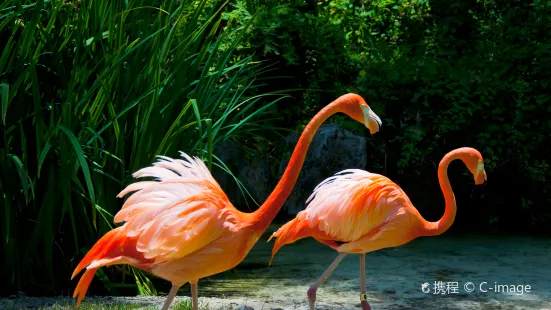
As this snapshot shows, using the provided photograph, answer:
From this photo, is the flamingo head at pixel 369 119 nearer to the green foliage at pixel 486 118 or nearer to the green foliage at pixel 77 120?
the green foliage at pixel 77 120

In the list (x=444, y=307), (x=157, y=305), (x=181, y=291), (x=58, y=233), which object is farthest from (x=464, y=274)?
(x=58, y=233)

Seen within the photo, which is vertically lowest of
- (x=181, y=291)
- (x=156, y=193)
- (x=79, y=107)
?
(x=181, y=291)

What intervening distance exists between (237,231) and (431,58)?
5.84m

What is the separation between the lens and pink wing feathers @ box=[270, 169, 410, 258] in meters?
4.25

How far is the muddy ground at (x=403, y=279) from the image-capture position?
4.76 m

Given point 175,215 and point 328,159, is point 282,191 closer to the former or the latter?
point 175,215

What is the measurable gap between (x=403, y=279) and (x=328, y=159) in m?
2.40

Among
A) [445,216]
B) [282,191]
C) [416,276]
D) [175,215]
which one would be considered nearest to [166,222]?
[175,215]

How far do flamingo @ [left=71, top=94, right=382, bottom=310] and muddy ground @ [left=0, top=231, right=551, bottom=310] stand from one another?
968mm

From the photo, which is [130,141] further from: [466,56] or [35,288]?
[466,56]

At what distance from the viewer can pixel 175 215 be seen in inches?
132

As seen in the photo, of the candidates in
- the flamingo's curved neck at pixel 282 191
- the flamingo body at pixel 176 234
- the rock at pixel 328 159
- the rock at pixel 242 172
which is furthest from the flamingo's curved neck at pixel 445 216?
the rock at pixel 242 172

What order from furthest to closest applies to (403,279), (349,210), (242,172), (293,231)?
(242,172) < (403,279) < (293,231) < (349,210)

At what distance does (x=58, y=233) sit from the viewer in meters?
4.76
